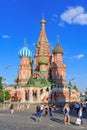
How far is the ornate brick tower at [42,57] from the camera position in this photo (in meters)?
89.7

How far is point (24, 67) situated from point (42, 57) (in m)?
6.58

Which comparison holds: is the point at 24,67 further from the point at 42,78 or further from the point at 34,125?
the point at 34,125

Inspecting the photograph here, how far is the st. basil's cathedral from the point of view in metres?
80.8

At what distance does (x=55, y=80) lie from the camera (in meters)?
88.6

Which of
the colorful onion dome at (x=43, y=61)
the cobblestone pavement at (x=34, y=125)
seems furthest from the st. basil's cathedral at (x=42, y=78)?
the cobblestone pavement at (x=34, y=125)

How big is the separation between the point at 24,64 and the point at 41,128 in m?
70.4

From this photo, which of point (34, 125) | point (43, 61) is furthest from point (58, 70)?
point (34, 125)

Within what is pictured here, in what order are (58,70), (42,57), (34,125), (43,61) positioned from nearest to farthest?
(34,125), (58,70), (43,61), (42,57)

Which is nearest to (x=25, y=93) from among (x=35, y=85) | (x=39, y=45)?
(x=35, y=85)

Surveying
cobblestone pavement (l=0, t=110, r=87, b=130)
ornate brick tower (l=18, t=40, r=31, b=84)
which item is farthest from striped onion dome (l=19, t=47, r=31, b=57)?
cobblestone pavement (l=0, t=110, r=87, b=130)

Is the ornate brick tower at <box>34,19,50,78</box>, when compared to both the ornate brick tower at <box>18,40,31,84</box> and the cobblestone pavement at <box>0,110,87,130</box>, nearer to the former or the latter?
the ornate brick tower at <box>18,40,31,84</box>

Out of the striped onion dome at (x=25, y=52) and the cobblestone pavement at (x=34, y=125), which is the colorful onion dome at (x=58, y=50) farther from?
the cobblestone pavement at (x=34, y=125)

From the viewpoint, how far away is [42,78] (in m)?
86.5

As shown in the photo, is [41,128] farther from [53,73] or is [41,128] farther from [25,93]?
[53,73]
